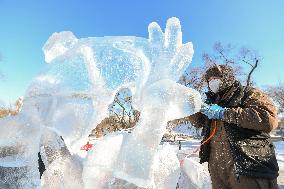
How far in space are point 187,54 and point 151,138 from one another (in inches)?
21.1

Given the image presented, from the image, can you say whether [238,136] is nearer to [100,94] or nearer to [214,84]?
[214,84]

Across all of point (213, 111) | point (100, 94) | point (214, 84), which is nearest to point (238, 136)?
point (213, 111)

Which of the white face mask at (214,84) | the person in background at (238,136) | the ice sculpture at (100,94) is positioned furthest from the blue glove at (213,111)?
the ice sculpture at (100,94)

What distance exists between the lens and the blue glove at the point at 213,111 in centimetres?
294

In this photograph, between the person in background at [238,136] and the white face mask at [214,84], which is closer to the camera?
the person in background at [238,136]

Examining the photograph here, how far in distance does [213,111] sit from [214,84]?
40 cm

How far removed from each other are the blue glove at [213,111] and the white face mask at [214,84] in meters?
0.33

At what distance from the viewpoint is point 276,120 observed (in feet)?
9.92

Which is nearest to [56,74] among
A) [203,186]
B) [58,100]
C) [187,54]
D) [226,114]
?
[58,100]

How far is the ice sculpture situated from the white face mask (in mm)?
1021

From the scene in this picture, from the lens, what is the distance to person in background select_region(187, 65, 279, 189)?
2.94m

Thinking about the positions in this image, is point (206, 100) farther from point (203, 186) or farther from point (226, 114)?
point (203, 186)

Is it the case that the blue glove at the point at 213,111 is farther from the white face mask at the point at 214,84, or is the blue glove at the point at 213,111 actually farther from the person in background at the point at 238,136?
the white face mask at the point at 214,84

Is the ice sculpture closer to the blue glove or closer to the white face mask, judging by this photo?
the blue glove
